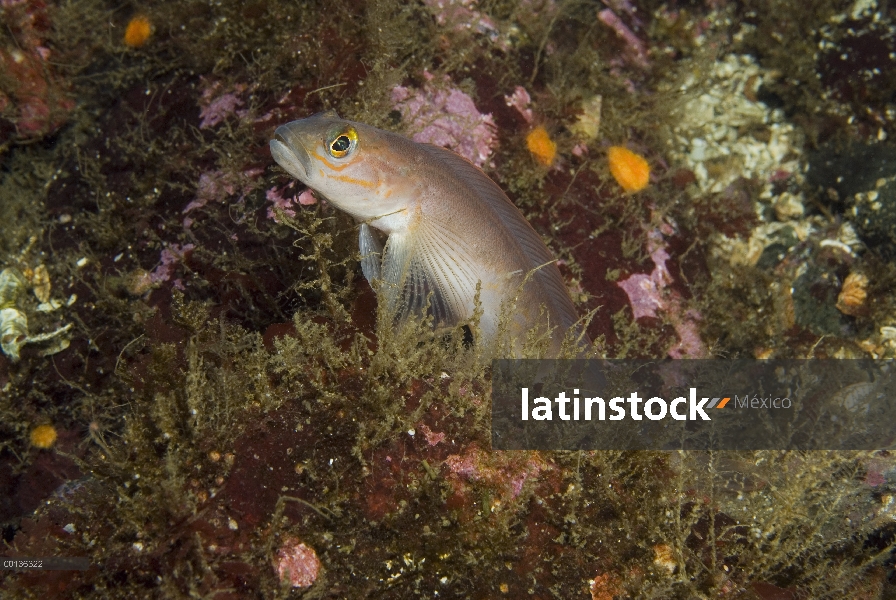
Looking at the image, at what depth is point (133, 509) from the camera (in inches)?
88.9

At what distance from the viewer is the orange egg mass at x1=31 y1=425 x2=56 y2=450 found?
3787 millimetres

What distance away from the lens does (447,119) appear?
173 inches

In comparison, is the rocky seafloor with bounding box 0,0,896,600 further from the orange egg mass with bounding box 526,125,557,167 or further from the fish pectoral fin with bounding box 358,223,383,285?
the fish pectoral fin with bounding box 358,223,383,285

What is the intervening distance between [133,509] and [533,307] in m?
2.28

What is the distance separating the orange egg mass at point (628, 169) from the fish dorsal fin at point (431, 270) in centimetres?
250

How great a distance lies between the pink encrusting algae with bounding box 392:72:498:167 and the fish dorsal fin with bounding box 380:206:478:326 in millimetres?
1495

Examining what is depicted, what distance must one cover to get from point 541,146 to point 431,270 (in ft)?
6.84

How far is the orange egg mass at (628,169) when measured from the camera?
4832 millimetres

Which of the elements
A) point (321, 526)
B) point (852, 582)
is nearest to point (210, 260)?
point (321, 526)

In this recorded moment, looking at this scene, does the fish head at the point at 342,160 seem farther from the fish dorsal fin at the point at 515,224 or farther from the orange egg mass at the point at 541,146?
the orange egg mass at the point at 541,146

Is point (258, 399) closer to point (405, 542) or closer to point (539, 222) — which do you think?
point (405, 542)

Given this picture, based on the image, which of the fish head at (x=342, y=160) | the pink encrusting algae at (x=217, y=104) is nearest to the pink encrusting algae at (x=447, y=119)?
the pink encrusting algae at (x=217, y=104)

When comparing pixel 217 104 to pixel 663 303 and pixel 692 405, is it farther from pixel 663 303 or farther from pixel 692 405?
pixel 692 405

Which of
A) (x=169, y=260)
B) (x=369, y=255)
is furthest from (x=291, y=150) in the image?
(x=169, y=260)
